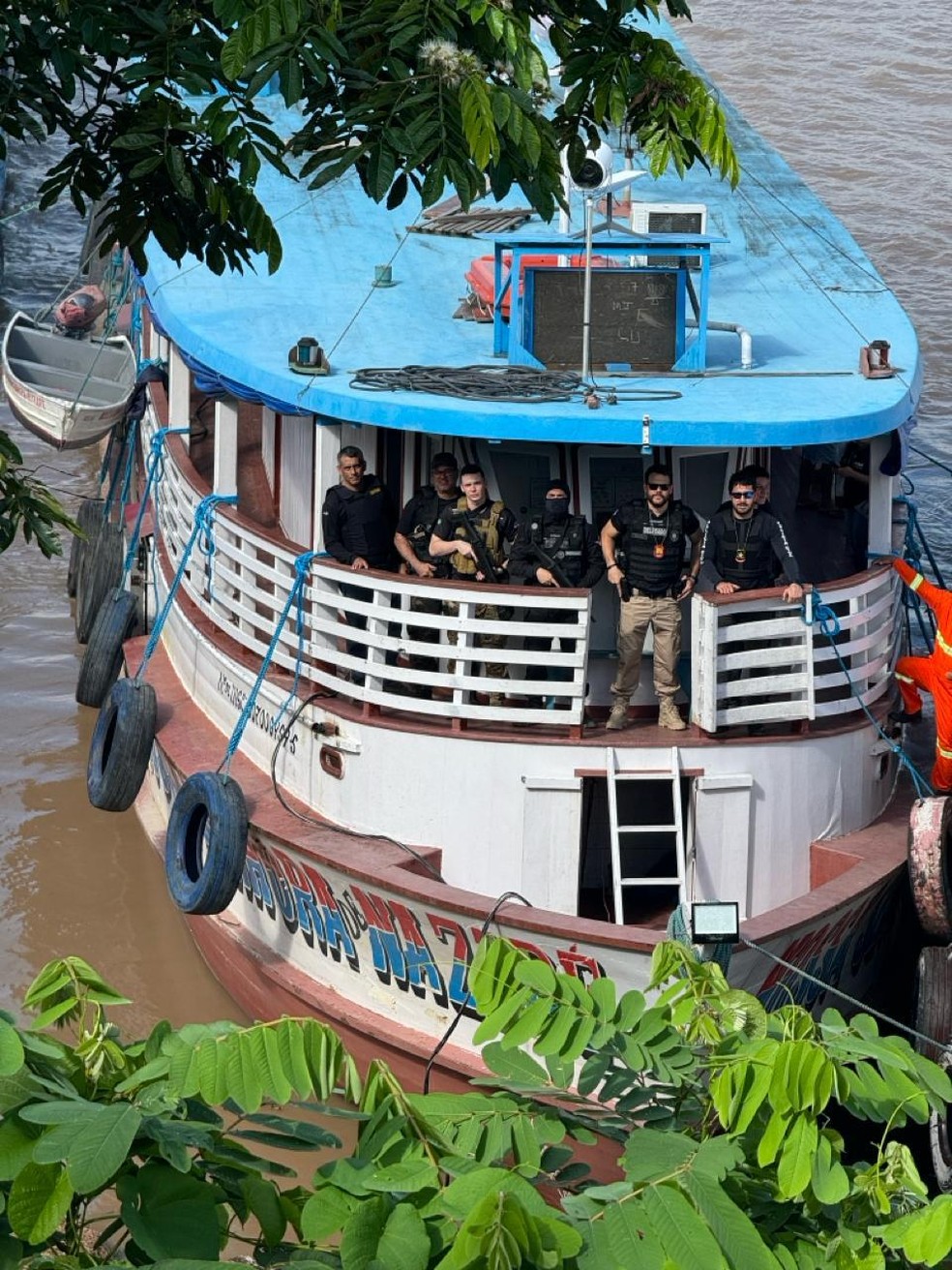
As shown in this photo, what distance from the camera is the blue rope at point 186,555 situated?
1021 cm

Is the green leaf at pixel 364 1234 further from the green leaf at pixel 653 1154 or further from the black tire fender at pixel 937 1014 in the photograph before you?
the black tire fender at pixel 937 1014

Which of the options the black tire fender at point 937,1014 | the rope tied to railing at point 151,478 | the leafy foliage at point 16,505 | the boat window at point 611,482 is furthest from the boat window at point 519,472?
the leafy foliage at point 16,505

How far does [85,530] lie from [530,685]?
6.75 metres

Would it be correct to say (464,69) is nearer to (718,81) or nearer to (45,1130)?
(45,1130)

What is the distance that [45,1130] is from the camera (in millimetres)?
3713

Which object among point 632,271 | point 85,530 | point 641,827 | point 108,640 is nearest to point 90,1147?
point 641,827

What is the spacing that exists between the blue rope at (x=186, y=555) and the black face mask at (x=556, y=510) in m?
2.08

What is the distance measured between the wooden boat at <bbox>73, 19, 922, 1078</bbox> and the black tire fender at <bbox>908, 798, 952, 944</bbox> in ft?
0.51

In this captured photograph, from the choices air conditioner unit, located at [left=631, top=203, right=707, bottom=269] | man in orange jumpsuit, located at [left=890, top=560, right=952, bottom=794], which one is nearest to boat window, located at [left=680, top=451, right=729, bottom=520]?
man in orange jumpsuit, located at [left=890, top=560, right=952, bottom=794]

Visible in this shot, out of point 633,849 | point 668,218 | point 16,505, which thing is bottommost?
point 633,849

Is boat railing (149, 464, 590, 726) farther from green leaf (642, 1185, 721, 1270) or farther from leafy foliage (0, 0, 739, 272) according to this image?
green leaf (642, 1185, 721, 1270)

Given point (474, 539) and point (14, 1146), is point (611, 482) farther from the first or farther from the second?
point (14, 1146)

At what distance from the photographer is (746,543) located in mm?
9000

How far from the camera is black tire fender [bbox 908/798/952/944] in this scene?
345 inches
